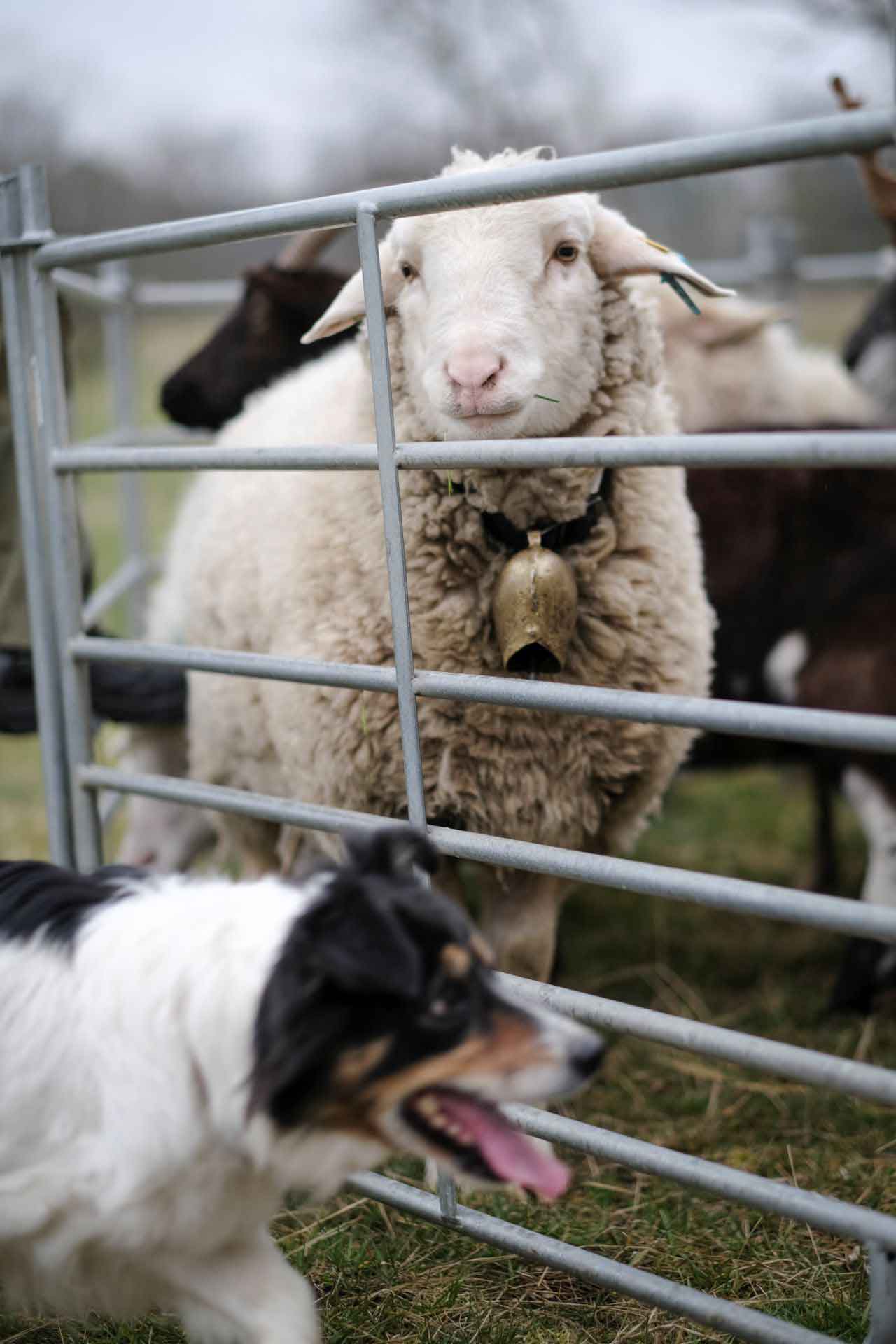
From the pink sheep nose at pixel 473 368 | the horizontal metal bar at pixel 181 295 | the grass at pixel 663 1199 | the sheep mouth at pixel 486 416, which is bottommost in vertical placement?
the grass at pixel 663 1199

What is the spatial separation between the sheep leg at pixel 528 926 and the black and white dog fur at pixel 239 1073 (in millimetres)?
1055

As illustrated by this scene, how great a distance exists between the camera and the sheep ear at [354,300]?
255 centimetres

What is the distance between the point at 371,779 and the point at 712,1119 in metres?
1.07

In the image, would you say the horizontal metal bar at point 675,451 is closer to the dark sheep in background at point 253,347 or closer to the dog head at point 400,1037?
the dog head at point 400,1037

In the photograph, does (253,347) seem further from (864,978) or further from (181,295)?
(864,978)

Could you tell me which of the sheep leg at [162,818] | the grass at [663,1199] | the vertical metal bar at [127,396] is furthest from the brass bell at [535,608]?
the vertical metal bar at [127,396]

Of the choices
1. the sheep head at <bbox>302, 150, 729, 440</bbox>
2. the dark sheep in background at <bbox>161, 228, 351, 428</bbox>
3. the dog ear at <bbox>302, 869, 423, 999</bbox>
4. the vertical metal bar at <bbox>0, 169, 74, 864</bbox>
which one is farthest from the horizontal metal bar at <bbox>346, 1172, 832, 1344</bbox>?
the dark sheep in background at <bbox>161, 228, 351, 428</bbox>

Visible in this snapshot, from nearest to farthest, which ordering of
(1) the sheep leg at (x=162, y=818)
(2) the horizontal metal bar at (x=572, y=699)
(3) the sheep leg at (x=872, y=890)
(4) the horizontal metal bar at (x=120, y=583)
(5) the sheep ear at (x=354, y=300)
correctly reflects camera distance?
(2) the horizontal metal bar at (x=572, y=699) → (5) the sheep ear at (x=354, y=300) → (3) the sheep leg at (x=872, y=890) → (1) the sheep leg at (x=162, y=818) → (4) the horizontal metal bar at (x=120, y=583)

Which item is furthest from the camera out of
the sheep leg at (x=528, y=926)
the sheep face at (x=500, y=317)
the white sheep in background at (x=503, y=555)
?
the sheep leg at (x=528, y=926)

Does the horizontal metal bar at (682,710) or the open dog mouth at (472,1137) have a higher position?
the horizontal metal bar at (682,710)

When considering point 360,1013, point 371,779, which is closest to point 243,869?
point 371,779

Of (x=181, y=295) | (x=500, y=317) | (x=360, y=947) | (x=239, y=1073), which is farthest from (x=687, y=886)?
(x=181, y=295)

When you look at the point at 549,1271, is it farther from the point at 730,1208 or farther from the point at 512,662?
the point at 512,662

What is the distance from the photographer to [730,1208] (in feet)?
7.68
